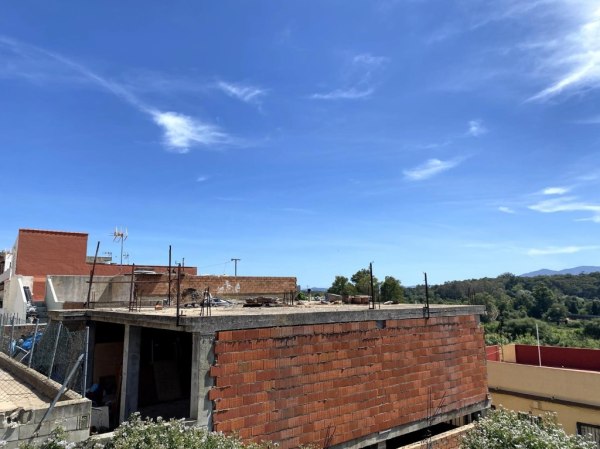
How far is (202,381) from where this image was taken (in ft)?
30.7

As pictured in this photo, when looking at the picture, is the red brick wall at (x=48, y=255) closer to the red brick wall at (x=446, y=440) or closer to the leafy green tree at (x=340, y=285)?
the red brick wall at (x=446, y=440)

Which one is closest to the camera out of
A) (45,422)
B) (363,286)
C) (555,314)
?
(45,422)

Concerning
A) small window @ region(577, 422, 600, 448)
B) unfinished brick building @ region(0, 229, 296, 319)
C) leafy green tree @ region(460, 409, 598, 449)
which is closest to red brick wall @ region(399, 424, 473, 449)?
leafy green tree @ region(460, 409, 598, 449)

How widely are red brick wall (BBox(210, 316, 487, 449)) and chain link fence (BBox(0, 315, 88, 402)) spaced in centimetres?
330

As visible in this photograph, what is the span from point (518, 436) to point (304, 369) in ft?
16.7

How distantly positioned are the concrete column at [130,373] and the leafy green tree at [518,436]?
8671 millimetres

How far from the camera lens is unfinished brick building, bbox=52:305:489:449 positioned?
9.79 m

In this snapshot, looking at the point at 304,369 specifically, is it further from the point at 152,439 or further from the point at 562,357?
the point at 562,357

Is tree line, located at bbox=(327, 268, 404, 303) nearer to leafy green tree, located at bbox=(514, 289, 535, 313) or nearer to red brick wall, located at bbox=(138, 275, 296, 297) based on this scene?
red brick wall, located at bbox=(138, 275, 296, 297)

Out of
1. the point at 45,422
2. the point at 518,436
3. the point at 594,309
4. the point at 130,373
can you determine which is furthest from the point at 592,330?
the point at 45,422

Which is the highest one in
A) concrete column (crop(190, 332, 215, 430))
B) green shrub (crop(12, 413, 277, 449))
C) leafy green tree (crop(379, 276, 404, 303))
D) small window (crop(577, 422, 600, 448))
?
leafy green tree (crop(379, 276, 404, 303))

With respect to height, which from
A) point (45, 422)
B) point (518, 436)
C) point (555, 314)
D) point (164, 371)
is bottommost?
point (555, 314)

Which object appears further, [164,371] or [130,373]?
[164,371]

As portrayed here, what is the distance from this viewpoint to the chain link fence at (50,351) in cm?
1077
